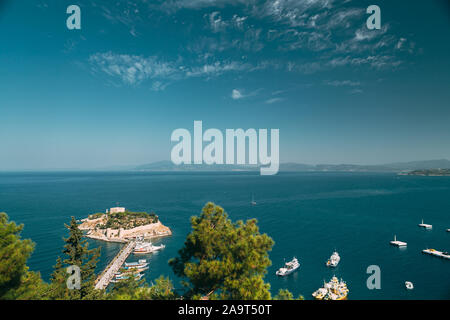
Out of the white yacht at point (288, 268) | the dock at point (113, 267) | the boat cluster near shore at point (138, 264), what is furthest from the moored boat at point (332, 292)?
the dock at point (113, 267)

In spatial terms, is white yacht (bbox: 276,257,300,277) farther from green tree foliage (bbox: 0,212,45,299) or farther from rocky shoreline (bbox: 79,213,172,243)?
green tree foliage (bbox: 0,212,45,299)

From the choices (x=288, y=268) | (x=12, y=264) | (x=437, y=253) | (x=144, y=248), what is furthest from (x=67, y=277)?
(x=437, y=253)

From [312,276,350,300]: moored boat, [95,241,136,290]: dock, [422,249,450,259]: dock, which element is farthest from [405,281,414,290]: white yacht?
[95,241,136,290]: dock

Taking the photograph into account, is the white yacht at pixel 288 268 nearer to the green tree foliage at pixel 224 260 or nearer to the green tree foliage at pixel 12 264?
the green tree foliage at pixel 224 260

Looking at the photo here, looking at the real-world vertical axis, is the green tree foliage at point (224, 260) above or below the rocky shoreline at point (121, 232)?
above

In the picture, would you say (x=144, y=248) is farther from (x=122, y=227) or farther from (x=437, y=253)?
(x=437, y=253)
